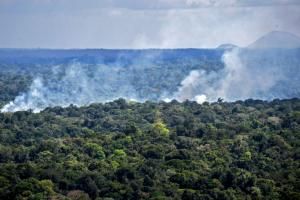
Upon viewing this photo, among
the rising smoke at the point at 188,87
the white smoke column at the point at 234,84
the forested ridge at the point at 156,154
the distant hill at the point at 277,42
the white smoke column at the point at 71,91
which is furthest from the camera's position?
the distant hill at the point at 277,42

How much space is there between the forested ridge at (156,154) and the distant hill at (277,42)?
7314 centimetres

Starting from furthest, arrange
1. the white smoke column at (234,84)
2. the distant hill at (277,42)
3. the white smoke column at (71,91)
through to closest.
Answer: the distant hill at (277,42) → the white smoke column at (234,84) → the white smoke column at (71,91)

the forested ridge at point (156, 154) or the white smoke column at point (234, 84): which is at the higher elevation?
the white smoke column at point (234, 84)

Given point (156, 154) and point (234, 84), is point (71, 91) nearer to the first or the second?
point (234, 84)

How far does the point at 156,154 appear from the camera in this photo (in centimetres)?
7412

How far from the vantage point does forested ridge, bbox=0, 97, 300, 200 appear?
60938 millimetres

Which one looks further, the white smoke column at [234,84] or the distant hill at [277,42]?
the distant hill at [277,42]

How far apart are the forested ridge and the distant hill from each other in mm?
73143

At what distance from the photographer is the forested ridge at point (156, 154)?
60.9 meters

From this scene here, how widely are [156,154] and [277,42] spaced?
115794 millimetres

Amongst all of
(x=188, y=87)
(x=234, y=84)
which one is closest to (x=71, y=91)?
(x=188, y=87)

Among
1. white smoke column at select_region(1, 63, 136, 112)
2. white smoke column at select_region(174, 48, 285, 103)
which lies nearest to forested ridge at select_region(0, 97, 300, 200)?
white smoke column at select_region(1, 63, 136, 112)

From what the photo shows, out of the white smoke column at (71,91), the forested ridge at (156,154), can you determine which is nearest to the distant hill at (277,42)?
the white smoke column at (71,91)

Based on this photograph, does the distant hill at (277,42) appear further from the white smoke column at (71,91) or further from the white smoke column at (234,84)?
the white smoke column at (71,91)
